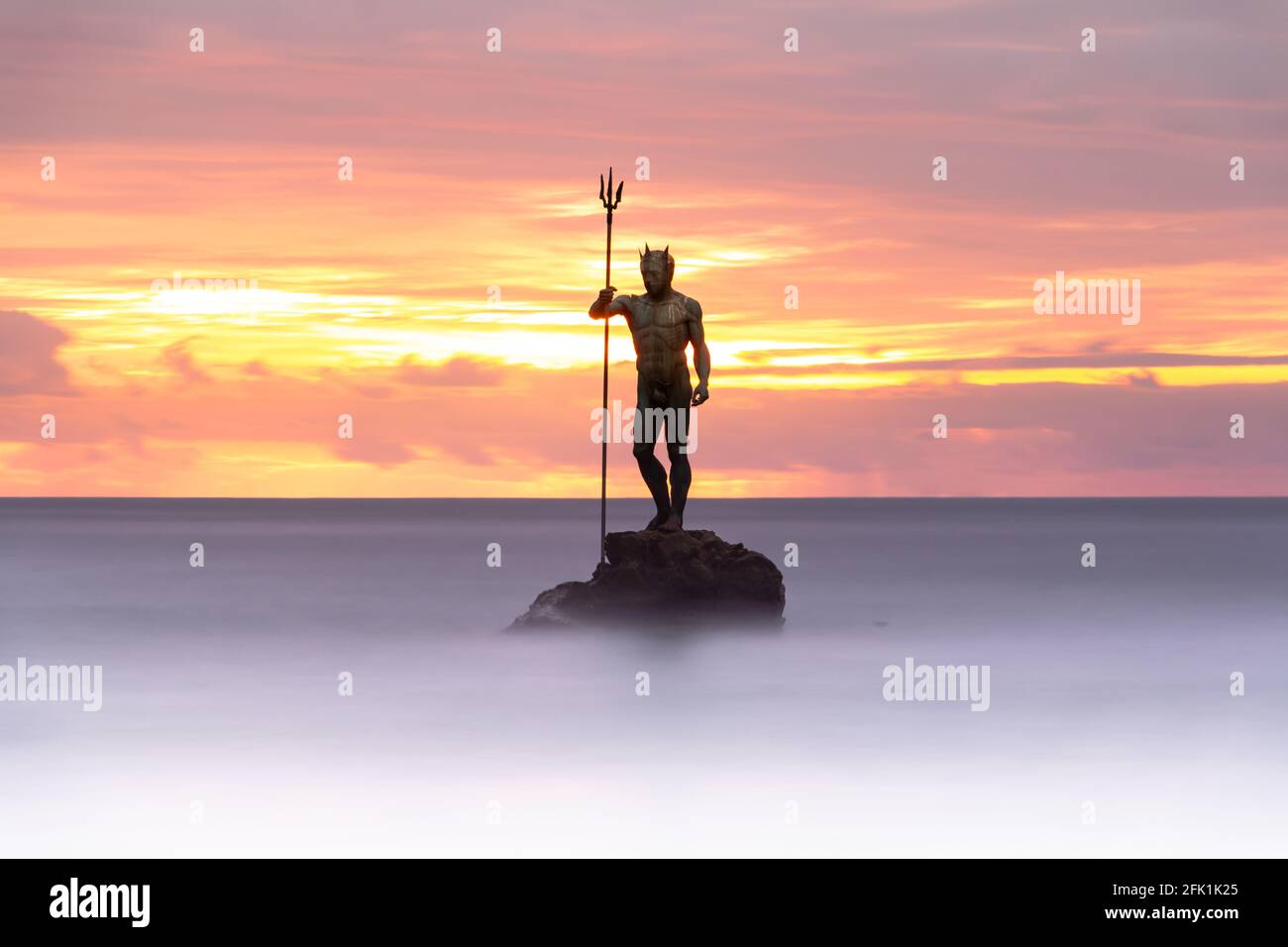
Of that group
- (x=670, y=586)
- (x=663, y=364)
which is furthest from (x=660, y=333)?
(x=670, y=586)

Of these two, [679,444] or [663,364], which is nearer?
[663,364]

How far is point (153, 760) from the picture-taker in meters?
14.1

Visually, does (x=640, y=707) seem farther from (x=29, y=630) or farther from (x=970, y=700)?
(x=29, y=630)

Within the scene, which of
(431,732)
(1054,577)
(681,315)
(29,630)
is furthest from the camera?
(1054,577)

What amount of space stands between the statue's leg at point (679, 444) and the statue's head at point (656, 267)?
1215 mm

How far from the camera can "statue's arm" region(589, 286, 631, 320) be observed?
66.0 ft

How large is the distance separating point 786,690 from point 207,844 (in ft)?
24.3

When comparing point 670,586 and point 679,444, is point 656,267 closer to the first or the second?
point 679,444

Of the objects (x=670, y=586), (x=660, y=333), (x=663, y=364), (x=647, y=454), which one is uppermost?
(x=660, y=333)

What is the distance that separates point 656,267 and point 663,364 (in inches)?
44.8

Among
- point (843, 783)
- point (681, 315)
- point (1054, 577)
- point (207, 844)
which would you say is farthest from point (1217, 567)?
point (207, 844)

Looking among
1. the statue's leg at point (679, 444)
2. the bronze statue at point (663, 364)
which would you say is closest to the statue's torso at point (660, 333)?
the bronze statue at point (663, 364)

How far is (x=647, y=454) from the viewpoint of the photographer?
20.4 metres

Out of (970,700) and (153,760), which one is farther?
(970,700)
